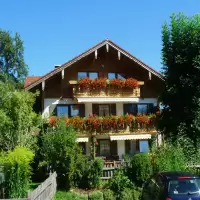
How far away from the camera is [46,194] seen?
16.0m

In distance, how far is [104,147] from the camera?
30406 mm

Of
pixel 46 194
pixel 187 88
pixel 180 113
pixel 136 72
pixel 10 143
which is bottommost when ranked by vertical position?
pixel 46 194

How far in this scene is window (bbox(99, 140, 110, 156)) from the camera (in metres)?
30.3

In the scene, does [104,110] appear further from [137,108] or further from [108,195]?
[108,195]

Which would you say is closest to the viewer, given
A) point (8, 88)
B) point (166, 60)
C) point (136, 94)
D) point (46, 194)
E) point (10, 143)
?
point (46, 194)

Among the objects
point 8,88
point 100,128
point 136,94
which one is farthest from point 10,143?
point 136,94

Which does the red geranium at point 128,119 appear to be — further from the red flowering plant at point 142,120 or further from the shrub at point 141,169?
the shrub at point 141,169

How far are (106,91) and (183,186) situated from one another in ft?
56.9

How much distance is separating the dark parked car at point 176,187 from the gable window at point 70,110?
52.9 feet

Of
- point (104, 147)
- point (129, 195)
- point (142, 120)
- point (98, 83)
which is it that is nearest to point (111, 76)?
point (98, 83)

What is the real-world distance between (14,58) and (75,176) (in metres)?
38.4

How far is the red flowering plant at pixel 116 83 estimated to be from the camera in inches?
1162

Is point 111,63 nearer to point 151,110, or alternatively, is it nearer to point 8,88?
point 151,110

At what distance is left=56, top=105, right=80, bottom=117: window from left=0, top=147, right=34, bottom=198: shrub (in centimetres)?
1270
